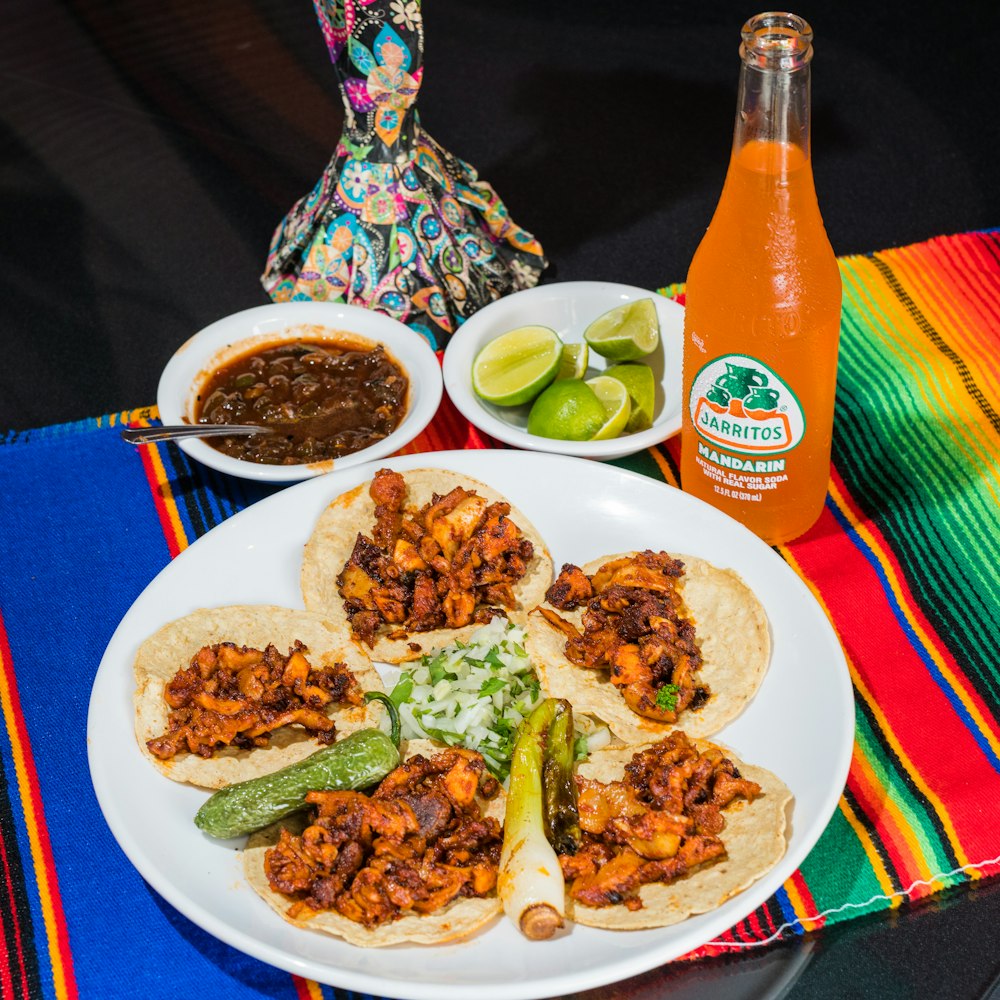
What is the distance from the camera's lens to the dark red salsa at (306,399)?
383cm

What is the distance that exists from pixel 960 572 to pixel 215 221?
129 inches

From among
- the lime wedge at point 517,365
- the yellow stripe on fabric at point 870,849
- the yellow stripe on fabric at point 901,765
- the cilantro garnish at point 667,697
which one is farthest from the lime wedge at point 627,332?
the yellow stripe on fabric at point 870,849

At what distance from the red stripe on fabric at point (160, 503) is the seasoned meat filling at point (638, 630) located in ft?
3.79

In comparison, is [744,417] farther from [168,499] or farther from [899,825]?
[168,499]

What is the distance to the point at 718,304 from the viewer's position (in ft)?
10.8

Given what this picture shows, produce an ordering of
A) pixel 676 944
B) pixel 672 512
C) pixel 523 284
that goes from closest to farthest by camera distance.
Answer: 1. pixel 676 944
2. pixel 672 512
3. pixel 523 284

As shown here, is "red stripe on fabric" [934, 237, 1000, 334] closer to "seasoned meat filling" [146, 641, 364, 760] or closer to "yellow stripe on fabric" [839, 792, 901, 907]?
"yellow stripe on fabric" [839, 792, 901, 907]

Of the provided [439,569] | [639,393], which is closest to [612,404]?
[639,393]

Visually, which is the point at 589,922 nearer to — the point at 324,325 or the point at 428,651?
the point at 428,651

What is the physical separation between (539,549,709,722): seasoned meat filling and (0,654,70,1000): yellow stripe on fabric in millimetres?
1300

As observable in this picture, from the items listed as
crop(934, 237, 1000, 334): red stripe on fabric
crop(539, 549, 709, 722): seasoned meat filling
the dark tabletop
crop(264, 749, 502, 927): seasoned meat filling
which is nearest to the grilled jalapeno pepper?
crop(264, 749, 502, 927): seasoned meat filling

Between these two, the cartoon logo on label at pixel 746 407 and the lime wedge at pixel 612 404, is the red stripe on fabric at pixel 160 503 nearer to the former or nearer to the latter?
the lime wedge at pixel 612 404

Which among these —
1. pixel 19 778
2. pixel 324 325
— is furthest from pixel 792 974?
pixel 324 325

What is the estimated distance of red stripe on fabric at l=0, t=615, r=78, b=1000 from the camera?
9.04 feet
